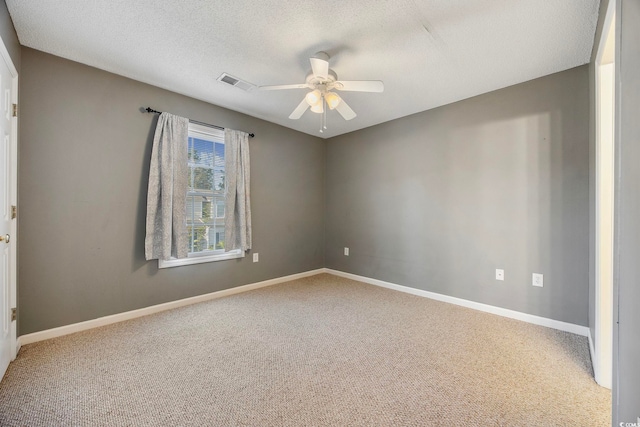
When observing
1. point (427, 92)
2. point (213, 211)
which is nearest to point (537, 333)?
point (427, 92)

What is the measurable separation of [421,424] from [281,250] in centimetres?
298

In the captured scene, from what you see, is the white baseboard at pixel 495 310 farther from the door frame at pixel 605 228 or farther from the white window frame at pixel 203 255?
the white window frame at pixel 203 255

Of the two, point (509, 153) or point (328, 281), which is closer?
point (509, 153)

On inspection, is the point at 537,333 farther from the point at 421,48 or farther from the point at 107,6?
the point at 107,6

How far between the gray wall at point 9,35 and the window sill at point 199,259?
6.40 ft

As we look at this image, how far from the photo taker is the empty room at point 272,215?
150cm

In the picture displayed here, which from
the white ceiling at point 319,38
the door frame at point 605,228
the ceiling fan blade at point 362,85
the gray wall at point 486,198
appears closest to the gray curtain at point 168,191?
the white ceiling at point 319,38

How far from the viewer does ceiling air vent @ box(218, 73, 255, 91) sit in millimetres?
2609

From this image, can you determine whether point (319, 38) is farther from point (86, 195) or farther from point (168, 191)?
point (86, 195)

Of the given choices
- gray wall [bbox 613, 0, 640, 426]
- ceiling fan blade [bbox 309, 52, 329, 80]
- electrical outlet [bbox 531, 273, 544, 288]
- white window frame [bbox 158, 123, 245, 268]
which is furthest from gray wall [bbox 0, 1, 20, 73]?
electrical outlet [bbox 531, 273, 544, 288]

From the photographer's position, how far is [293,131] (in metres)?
4.21

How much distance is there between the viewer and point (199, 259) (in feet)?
10.5

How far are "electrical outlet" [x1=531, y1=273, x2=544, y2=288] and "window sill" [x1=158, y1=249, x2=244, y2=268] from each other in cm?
326

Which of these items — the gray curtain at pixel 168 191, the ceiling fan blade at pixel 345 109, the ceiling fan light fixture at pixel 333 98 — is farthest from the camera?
the gray curtain at pixel 168 191
